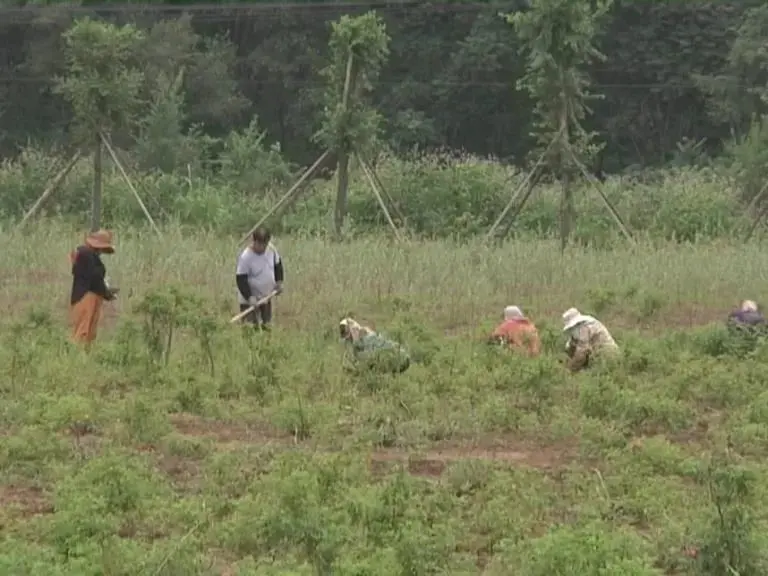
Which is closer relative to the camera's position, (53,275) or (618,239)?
(53,275)

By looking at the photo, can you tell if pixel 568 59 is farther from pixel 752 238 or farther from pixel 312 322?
pixel 312 322

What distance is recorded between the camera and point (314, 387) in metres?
9.36

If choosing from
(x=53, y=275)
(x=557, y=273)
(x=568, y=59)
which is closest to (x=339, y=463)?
(x=557, y=273)

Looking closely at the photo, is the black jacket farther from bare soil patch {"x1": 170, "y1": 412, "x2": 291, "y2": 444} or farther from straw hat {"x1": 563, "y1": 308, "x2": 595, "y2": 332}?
straw hat {"x1": 563, "y1": 308, "x2": 595, "y2": 332}

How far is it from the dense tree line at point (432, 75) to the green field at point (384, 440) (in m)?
27.3

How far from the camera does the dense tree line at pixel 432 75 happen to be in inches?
1581

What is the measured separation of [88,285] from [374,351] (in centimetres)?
263

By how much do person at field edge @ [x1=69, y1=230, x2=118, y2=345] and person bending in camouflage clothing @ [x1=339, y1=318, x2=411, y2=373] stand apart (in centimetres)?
219

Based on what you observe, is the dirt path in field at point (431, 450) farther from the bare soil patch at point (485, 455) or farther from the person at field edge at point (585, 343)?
the person at field edge at point (585, 343)

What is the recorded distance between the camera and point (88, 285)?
10906 mm

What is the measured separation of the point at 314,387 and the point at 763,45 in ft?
97.3

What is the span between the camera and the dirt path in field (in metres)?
7.59

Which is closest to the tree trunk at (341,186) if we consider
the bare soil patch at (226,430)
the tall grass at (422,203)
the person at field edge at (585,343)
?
the tall grass at (422,203)

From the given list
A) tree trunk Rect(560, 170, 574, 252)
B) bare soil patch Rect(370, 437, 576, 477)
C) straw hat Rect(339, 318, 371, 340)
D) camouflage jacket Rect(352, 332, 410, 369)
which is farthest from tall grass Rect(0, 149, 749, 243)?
bare soil patch Rect(370, 437, 576, 477)
